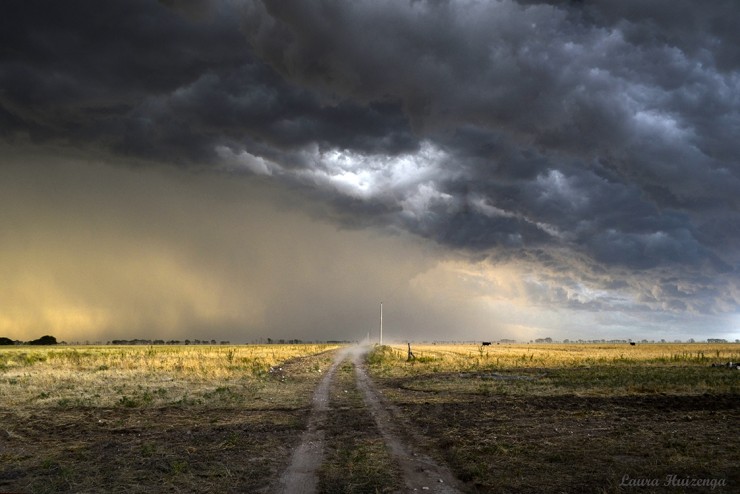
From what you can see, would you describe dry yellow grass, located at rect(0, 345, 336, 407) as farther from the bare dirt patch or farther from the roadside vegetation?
the bare dirt patch

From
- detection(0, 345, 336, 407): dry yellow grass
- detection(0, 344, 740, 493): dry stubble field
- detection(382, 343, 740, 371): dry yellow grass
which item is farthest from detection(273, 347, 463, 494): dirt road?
detection(382, 343, 740, 371): dry yellow grass

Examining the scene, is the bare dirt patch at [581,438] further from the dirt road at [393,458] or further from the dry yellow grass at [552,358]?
the dry yellow grass at [552,358]

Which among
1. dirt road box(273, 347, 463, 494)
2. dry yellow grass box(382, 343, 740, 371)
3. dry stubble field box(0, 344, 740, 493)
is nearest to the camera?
dirt road box(273, 347, 463, 494)

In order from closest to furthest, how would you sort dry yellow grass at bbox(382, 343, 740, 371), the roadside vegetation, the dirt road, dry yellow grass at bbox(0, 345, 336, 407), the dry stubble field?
the dirt road → the dry stubble field → the roadside vegetation → dry yellow grass at bbox(0, 345, 336, 407) → dry yellow grass at bbox(382, 343, 740, 371)

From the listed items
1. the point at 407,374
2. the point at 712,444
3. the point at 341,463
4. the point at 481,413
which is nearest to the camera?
the point at 341,463

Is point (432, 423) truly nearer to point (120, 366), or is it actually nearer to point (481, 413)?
point (481, 413)

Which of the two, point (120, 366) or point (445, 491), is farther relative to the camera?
point (120, 366)

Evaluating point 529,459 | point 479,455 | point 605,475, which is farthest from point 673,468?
point 479,455

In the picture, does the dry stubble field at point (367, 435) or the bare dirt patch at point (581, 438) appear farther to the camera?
the dry stubble field at point (367, 435)

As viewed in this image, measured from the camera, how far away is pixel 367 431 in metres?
16.0

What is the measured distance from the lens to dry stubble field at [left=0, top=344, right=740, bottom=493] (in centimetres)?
1066

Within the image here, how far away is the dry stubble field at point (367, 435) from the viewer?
1066 cm

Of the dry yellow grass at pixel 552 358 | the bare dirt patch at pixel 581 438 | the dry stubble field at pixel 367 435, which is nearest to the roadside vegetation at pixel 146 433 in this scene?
the dry stubble field at pixel 367 435

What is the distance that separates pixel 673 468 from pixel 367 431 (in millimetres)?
8658
